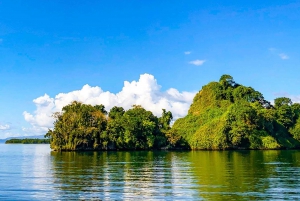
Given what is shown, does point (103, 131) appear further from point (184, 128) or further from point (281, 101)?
point (281, 101)

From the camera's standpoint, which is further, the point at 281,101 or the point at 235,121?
the point at 281,101

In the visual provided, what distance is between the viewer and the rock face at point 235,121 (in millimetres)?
108000

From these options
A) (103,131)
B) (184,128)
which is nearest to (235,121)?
(184,128)

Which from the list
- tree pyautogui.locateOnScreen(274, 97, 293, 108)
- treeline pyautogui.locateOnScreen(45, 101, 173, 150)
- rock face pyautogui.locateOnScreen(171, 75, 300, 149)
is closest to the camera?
treeline pyautogui.locateOnScreen(45, 101, 173, 150)

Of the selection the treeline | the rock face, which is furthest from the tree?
the treeline

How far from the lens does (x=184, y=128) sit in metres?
126

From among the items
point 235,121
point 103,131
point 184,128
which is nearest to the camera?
point 103,131

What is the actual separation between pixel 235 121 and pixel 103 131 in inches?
1606

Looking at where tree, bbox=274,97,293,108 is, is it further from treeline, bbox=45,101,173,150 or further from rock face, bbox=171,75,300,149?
treeline, bbox=45,101,173,150

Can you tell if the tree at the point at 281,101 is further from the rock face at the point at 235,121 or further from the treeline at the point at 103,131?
the treeline at the point at 103,131

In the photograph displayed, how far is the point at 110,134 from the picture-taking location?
106 meters

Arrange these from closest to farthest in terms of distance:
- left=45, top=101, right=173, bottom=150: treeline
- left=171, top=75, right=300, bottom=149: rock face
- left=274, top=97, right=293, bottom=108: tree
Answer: left=45, top=101, right=173, bottom=150: treeline, left=171, top=75, right=300, bottom=149: rock face, left=274, top=97, right=293, bottom=108: tree

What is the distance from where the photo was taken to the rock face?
354 feet

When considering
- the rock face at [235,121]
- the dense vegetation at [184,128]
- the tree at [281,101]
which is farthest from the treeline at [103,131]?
the tree at [281,101]
